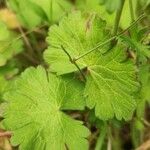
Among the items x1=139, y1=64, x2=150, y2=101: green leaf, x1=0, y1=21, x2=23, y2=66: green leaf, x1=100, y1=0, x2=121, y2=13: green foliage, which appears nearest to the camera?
x1=100, y1=0, x2=121, y2=13: green foliage

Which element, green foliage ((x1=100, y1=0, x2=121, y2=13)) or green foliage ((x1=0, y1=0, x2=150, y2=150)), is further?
green foliage ((x1=0, y1=0, x2=150, y2=150))

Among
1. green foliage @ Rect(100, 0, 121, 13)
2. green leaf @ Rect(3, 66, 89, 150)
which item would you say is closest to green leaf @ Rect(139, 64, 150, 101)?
green leaf @ Rect(3, 66, 89, 150)

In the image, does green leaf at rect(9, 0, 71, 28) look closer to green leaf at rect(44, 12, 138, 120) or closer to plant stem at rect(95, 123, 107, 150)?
green leaf at rect(44, 12, 138, 120)

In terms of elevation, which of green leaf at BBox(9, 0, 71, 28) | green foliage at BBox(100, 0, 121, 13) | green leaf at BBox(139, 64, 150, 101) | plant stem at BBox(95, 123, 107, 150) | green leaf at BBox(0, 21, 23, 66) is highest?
green leaf at BBox(9, 0, 71, 28)

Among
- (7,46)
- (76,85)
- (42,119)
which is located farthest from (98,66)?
(7,46)

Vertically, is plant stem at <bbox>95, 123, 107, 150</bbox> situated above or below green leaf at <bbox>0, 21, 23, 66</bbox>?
below

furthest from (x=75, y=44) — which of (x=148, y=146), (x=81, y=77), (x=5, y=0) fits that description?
(x=5, y=0)

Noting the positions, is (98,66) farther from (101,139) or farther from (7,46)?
(7,46)
